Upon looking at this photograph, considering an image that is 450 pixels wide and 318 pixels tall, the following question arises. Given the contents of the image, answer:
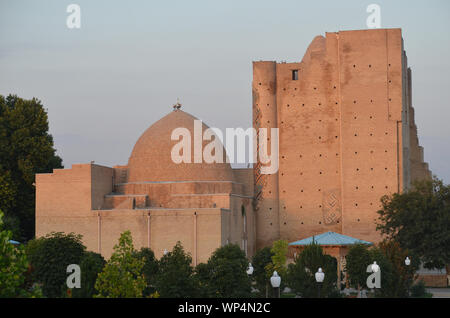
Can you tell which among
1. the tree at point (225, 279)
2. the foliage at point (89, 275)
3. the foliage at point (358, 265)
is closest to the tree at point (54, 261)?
the foliage at point (89, 275)

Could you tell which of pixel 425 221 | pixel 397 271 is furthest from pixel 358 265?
pixel 425 221

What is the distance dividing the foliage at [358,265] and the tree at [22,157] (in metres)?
18.7

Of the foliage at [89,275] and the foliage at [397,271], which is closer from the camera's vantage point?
the foliage at [89,275]

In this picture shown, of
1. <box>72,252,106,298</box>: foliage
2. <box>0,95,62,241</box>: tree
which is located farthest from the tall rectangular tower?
<box>72,252,106,298</box>: foliage

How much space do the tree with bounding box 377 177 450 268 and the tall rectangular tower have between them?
310cm

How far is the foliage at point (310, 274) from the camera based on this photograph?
2122cm

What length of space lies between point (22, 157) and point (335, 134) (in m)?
15.7

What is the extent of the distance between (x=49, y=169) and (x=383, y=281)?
904 inches

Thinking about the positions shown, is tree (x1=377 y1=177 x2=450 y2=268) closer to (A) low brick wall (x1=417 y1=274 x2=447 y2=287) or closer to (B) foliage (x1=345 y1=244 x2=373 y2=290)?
(A) low brick wall (x1=417 y1=274 x2=447 y2=287)

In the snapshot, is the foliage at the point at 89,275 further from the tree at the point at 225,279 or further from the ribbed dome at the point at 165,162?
the ribbed dome at the point at 165,162

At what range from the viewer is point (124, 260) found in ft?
46.9

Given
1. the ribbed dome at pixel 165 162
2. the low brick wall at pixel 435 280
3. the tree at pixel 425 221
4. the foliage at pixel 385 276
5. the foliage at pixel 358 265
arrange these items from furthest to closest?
the ribbed dome at pixel 165 162
the low brick wall at pixel 435 280
the tree at pixel 425 221
the foliage at pixel 358 265
the foliage at pixel 385 276

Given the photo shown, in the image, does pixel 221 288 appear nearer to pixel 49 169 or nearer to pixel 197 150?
pixel 197 150
